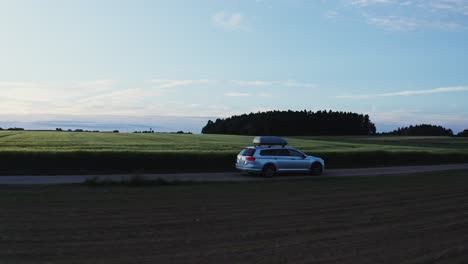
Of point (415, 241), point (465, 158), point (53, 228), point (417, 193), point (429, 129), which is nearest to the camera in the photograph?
point (415, 241)

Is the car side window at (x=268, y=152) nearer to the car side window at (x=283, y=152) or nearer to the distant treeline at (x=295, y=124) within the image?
the car side window at (x=283, y=152)

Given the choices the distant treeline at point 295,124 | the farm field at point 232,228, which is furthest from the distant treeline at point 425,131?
the farm field at point 232,228

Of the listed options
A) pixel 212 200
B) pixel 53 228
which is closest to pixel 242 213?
pixel 212 200

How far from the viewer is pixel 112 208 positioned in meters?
12.4

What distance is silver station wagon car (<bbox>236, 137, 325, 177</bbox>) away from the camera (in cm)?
2520

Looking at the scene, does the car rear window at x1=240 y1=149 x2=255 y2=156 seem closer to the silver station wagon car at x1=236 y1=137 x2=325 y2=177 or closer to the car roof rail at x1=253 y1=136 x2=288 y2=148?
the silver station wagon car at x1=236 y1=137 x2=325 y2=177

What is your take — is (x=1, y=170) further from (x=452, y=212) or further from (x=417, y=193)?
(x=452, y=212)

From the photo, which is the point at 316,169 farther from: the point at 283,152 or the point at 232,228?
the point at 232,228

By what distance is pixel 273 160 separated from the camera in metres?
25.5

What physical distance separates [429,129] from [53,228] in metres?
120

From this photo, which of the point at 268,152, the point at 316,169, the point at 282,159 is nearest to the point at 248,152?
the point at 268,152

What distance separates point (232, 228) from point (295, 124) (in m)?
92.3

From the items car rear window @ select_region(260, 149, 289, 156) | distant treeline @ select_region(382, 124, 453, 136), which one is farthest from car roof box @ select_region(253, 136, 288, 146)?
distant treeline @ select_region(382, 124, 453, 136)

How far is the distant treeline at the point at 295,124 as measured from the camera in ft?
323
